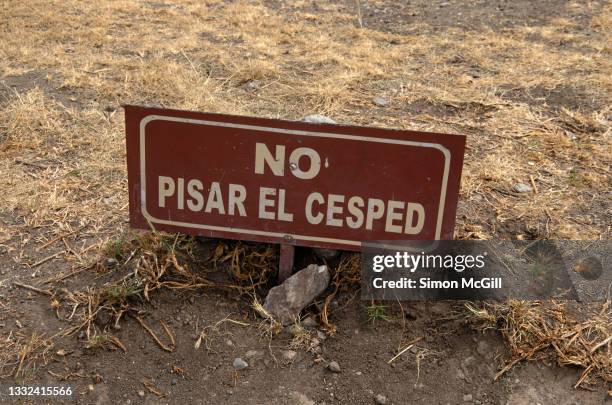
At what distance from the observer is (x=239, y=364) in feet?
7.46

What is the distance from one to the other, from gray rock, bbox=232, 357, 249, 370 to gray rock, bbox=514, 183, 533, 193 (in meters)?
1.71

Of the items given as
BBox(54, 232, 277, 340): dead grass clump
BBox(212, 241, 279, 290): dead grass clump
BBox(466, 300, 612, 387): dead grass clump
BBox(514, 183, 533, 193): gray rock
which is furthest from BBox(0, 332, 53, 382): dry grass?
BBox(514, 183, 533, 193): gray rock

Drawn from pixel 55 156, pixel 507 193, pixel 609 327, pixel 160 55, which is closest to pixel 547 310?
pixel 609 327

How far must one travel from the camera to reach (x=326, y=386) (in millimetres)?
2229

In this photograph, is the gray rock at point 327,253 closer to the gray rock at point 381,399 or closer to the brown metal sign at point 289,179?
the brown metal sign at point 289,179

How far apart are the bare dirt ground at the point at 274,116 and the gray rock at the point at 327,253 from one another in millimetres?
139

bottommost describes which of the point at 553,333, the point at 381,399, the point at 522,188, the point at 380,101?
the point at 381,399

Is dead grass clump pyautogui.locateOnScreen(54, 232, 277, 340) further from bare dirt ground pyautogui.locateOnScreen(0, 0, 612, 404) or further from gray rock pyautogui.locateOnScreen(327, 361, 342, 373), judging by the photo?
gray rock pyautogui.locateOnScreen(327, 361, 342, 373)

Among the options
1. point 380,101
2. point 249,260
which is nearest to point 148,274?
point 249,260

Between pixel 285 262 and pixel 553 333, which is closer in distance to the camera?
pixel 553 333

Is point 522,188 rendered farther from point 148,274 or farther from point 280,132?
point 148,274

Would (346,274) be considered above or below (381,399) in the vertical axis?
above

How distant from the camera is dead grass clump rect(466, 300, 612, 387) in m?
2.24

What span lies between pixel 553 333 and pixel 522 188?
3.89 ft
